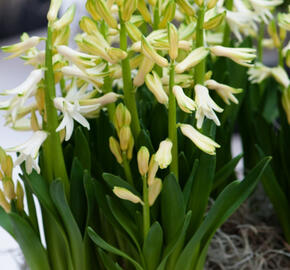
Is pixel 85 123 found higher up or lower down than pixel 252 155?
higher up

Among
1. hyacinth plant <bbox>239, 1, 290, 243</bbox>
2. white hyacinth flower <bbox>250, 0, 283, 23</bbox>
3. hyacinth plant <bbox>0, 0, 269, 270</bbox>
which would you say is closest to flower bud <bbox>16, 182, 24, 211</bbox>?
hyacinth plant <bbox>0, 0, 269, 270</bbox>

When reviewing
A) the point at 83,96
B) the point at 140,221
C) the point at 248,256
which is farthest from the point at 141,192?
the point at 248,256

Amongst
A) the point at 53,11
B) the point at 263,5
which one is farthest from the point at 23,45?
the point at 263,5

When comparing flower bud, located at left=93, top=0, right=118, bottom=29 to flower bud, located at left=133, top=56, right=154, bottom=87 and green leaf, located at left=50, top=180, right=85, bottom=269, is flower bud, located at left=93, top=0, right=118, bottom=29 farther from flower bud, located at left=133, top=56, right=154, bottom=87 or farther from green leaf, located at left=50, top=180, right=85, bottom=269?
green leaf, located at left=50, top=180, right=85, bottom=269

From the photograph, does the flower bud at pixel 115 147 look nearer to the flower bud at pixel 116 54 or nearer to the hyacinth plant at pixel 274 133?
the flower bud at pixel 116 54

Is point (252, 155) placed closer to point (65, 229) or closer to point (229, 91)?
point (229, 91)

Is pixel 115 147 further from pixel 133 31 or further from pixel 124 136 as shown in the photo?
pixel 133 31

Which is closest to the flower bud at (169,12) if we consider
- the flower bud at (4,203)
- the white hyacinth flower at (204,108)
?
the white hyacinth flower at (204,108)
